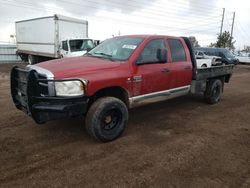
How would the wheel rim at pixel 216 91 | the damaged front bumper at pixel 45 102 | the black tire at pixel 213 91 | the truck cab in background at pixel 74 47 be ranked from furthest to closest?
the truck cab in background at pixel 74 47 → the wheel rim at pixel 216 91 → the black tire at pixel 213 91 → the damaged front bumper at pixel 45 102

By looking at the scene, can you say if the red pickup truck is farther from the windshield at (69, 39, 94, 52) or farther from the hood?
the windshield at (69, 39, 94, 52)

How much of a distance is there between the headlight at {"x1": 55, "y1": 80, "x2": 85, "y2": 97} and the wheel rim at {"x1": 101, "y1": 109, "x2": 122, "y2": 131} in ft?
2.25

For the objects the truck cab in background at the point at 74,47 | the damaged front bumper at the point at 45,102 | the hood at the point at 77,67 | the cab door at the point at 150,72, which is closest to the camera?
the damaged front bumper at the point at 45,102

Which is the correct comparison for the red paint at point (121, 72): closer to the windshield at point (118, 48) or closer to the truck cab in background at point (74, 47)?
the windshield at point (118, 48)

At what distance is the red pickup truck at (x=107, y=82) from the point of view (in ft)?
12.5

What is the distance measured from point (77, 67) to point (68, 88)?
1.55 ft

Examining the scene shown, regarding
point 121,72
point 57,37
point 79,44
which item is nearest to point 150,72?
point 121,72

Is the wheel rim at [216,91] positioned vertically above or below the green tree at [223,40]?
below

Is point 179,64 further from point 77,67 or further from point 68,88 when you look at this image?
point 68,88

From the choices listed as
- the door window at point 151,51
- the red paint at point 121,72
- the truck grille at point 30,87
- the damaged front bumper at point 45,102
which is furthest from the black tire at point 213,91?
the truck grille at point 30,87

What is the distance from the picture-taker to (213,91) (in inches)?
284

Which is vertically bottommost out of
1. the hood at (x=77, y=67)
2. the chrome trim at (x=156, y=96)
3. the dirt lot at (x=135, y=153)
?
the dirt lot at (x=135, y=153)

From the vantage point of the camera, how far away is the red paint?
398cm

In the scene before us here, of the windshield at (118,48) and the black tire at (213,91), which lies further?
the black tire at (213,91)
